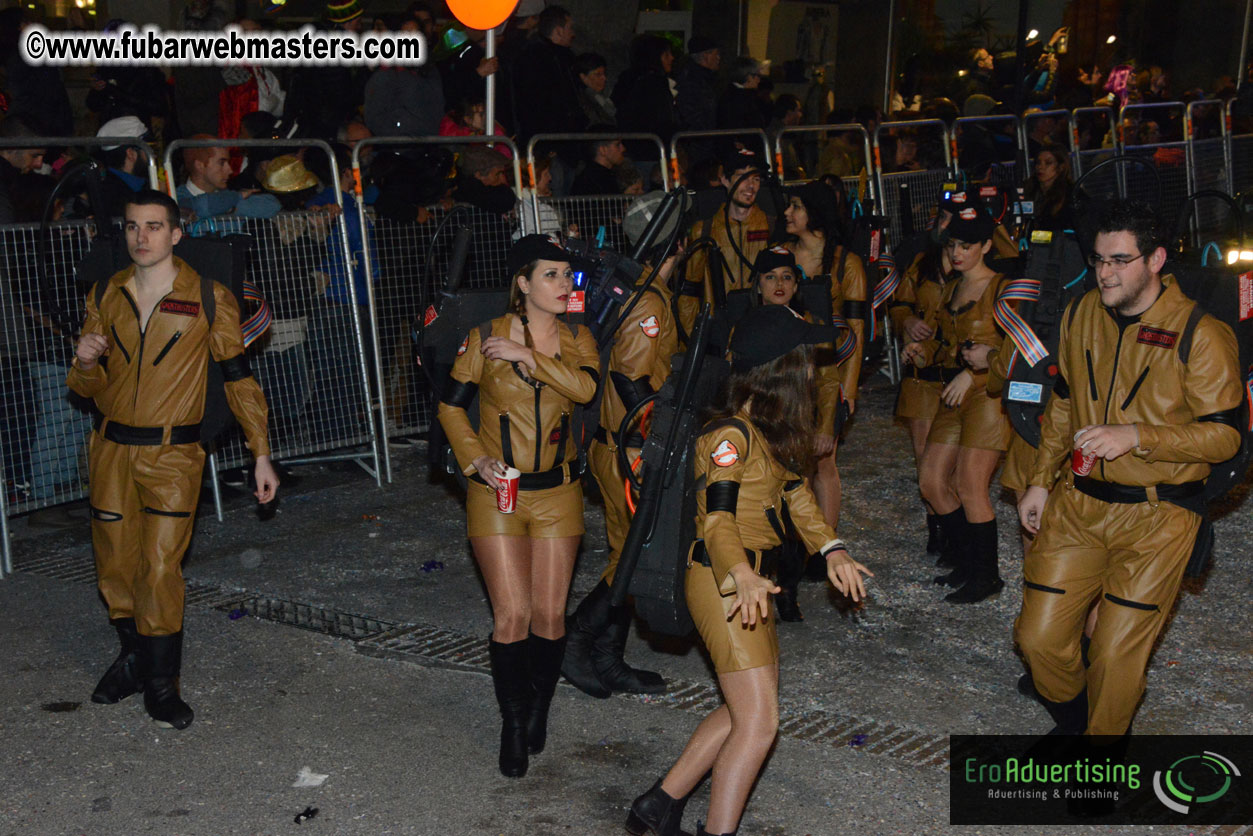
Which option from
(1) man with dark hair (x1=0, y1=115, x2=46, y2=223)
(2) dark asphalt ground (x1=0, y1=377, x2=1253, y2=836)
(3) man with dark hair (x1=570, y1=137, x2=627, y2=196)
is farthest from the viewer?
(3) man with dark hair (x1=570, y1=137, x2=627, y2=196)

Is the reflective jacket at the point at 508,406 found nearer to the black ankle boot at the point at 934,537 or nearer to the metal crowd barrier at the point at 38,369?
the black ankle boot at the point at 934,537

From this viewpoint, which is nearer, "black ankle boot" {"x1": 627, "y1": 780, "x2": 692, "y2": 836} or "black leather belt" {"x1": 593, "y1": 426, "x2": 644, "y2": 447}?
"black ankle boot" {"x1": 627, "y1": 780, "x2": 692, "y2": 836}

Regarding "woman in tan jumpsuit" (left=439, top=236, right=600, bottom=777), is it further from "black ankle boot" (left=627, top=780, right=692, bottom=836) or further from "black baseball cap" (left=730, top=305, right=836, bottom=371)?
"black baseball cap" (left=730, top=305, right=836, bottom=371)

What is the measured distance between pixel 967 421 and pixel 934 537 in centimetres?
120

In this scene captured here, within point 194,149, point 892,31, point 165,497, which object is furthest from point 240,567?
point 892,31

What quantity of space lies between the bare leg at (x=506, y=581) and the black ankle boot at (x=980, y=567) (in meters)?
3.08

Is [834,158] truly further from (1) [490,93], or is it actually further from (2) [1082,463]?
(2) [1082,463]

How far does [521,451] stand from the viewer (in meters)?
5.46

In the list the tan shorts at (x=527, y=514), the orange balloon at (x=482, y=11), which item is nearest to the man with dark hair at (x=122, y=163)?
the orange balloon at (x=482, y=11)

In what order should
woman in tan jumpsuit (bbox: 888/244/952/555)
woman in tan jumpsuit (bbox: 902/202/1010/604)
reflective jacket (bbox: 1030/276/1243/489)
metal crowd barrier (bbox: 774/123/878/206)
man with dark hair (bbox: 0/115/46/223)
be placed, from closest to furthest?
reflective jacket (bbox: 1030/276/1243/489) < woman in tan jumpsuit (bbox: 902/202/1010/604) < woman in tan jumpsuit (bbox: 888/244/952/555) < man with dark hair (bbox: 0/115/46/223) < metal crowd barrier (bbox: 774/123/878/206)

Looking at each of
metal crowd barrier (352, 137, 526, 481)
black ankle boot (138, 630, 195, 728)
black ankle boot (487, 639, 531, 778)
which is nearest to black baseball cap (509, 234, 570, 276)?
black ankle boot (487, 639, 531, 778)

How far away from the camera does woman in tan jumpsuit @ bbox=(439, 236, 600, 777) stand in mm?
5414

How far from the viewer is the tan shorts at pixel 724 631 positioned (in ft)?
14.5

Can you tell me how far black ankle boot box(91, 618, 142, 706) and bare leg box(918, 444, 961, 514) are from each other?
176 inches
